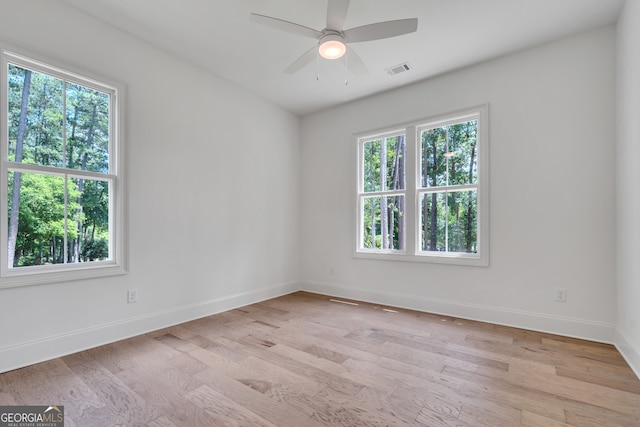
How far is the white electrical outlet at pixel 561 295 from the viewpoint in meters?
2.88

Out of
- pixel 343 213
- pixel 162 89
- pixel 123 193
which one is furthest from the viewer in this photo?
pixel 343 213

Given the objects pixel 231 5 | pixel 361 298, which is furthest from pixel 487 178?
pixel 231 5

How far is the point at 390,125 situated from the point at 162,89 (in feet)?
9.19

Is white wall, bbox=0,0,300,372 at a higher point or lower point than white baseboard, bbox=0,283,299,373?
higher

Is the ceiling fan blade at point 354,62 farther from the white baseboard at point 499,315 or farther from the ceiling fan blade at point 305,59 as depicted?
the white baseboard at point 499,315

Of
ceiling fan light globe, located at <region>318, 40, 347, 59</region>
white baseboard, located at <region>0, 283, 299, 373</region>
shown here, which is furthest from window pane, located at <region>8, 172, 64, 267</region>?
ceiling fan light globe, located at <region>318, 40, 347, 59</region>

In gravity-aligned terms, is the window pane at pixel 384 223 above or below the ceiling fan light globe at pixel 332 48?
below

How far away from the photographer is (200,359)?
2.37 meters

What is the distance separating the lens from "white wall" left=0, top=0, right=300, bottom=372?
7.72 feet

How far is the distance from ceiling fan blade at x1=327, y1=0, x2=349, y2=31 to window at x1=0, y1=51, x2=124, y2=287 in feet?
6.97

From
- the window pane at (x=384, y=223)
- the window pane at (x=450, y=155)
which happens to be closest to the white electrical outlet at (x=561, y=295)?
the window pane at (x=450, y=155)

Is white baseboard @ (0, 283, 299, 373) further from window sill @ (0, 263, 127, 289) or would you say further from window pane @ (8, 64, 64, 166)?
window pane @ (8, 64, 64, 166)

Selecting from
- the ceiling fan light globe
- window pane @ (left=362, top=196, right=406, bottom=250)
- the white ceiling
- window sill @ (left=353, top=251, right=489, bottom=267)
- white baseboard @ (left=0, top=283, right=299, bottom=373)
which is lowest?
white baseboard @ (left=0, top=283, right=299, bottom=373)

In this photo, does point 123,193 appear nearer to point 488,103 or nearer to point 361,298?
point 361,298
